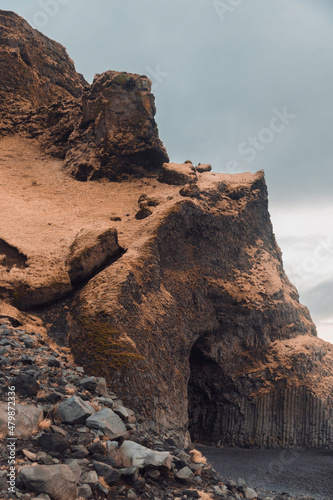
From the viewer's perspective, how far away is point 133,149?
145 feet

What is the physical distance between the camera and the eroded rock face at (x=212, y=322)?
22.3 metres

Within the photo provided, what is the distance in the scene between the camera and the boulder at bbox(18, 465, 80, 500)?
24.4 ft

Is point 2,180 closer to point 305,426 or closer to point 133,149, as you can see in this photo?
point 133,149

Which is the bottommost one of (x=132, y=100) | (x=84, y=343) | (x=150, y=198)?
(x=84, y=343)

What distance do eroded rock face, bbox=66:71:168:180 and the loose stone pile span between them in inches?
1298

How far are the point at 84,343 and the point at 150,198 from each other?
19133 mm

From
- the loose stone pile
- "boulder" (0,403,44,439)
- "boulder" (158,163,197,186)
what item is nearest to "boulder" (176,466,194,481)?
the loose stone pile

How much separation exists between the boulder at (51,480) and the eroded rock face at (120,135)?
124ft

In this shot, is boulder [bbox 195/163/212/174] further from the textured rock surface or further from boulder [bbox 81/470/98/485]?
boulder [bbox 81/470/98/485]

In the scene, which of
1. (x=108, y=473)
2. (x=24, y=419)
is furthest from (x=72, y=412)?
(x=108, y=473)

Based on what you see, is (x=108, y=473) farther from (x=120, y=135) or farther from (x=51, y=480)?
(x=120, y=135)

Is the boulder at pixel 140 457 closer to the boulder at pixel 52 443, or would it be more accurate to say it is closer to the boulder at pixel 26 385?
the boulder at pixel 52 443

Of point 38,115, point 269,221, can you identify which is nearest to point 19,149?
point 38,115

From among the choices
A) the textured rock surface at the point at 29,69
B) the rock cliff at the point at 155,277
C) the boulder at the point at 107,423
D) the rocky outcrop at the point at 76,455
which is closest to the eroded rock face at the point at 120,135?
the rock cliff at the point at 155,277
